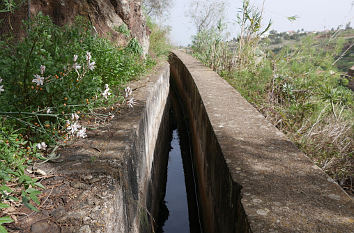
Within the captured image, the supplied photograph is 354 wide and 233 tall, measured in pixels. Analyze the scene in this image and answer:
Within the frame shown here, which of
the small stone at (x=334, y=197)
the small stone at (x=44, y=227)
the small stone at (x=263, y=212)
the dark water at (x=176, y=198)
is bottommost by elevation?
the dark water at (x=176, y=198)

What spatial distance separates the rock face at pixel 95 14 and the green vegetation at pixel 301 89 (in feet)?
7.89

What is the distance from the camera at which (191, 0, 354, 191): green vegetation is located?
296 centimetres

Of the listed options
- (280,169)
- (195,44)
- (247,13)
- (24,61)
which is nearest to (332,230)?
(280,169)

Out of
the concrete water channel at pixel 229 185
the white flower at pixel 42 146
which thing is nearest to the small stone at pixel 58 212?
the concrete water channel at pixel 229 185

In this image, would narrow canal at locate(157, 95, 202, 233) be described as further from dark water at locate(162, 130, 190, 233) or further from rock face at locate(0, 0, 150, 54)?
rock face at locate(0, 0, 150, 54)

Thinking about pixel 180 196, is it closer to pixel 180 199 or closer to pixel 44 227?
pixel 180 199

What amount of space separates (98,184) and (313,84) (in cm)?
407

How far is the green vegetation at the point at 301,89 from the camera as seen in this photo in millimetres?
2956

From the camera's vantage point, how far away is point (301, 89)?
14.3 ft

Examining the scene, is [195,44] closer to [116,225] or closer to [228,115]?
[228,115]

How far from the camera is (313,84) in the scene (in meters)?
4.39

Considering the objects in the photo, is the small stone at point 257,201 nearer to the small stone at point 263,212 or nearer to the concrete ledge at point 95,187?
the small stone at point 263,212

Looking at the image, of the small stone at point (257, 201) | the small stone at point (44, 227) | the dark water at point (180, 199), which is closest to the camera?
the small stone at point (44, 227)

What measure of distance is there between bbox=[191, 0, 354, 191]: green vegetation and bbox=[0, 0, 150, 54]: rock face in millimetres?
2405
